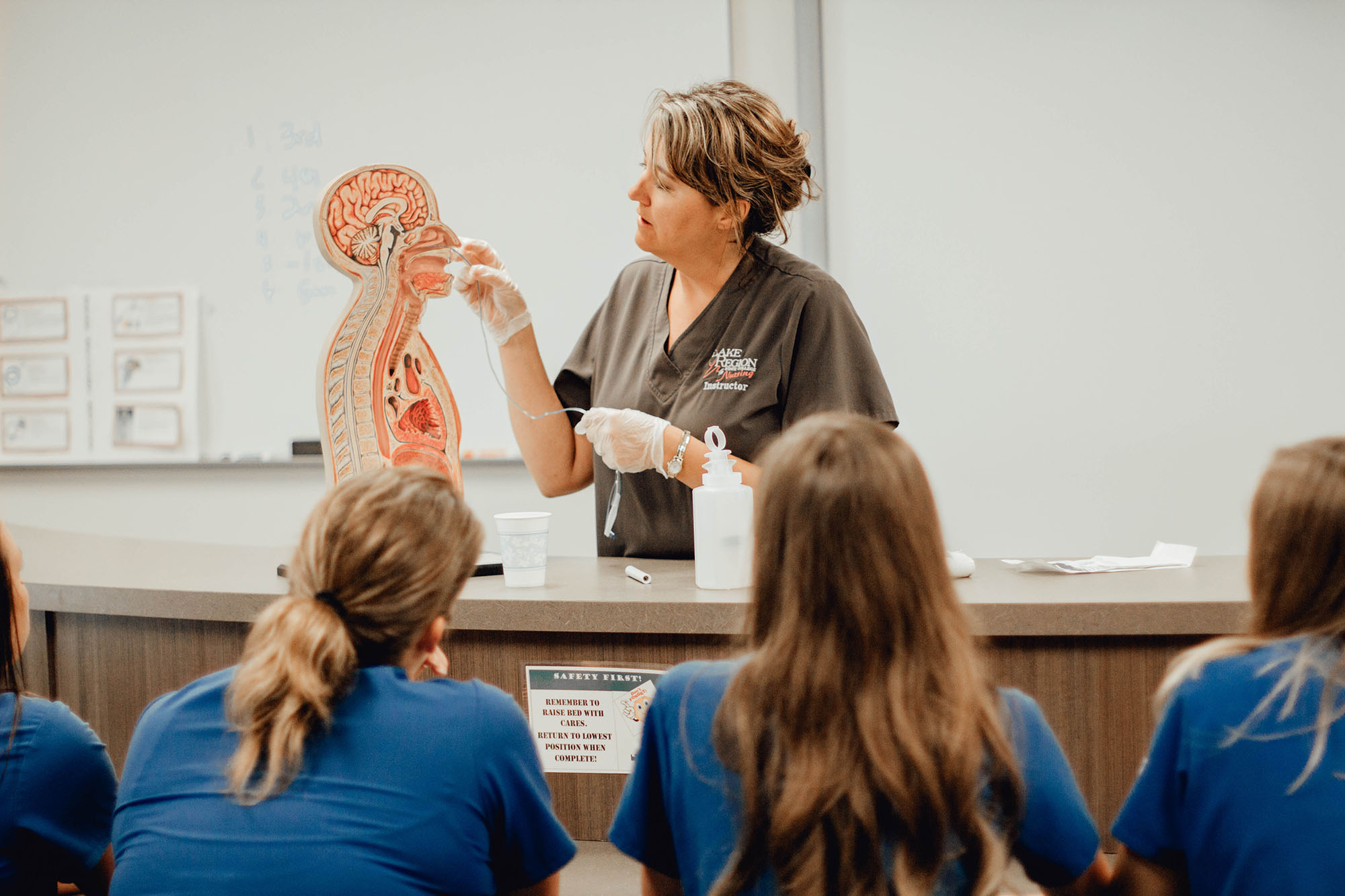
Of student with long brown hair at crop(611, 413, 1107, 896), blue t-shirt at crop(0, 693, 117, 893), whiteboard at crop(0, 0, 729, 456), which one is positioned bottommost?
blue t-shirt at crop(0, 693, 117, 893)

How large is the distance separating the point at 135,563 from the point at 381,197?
0.78 meters

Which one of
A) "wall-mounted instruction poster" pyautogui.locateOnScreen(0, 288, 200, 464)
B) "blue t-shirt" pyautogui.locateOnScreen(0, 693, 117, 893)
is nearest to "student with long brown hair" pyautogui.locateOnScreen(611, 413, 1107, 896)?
"blue t-shirt" pyautogui.locateOnScreen(0, 693, 117, 893)

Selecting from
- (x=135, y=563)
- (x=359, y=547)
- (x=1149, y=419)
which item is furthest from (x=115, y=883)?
(x=1149, y=419)

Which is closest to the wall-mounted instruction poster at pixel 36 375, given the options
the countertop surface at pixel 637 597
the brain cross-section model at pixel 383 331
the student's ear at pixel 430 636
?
the countertop surface at pixel 637 597

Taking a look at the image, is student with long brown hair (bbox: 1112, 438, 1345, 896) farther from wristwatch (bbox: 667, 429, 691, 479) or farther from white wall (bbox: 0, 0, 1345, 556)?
white wall (bbox: 0, 0, 1345, 556)

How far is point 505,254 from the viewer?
126 inches

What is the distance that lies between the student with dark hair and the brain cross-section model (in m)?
0.56

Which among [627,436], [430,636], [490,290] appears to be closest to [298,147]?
[490,290]

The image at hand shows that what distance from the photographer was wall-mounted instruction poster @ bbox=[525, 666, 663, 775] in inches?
51.6

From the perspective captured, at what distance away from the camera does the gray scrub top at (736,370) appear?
5.69 ft

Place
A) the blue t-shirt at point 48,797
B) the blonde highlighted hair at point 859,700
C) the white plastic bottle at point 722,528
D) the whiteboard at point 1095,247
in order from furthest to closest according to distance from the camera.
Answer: the whiteboard at point 1095,247, the white plastic bottle at point 722,528, the blue t-shirt at point 48,797, the blonde highlighted hair at point 859,700

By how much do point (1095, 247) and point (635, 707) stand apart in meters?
2.20

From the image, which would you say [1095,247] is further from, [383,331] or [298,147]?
[298,147]

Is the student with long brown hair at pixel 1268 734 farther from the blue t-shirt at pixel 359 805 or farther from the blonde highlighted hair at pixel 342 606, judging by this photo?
the blonde highlighted hair at pixel 342 606
